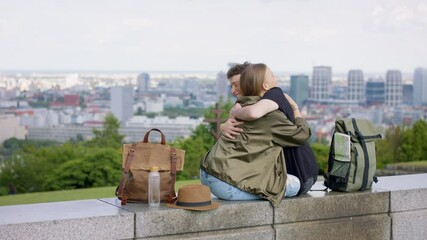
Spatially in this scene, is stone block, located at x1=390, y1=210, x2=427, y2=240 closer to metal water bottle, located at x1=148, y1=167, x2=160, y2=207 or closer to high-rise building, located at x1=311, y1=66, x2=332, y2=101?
metal water bottle, located at x1=148, y1=167, x2=160, y2=207

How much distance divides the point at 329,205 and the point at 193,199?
1176 millimetres

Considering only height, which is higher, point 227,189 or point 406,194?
point 227,189

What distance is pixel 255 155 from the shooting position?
554 cm

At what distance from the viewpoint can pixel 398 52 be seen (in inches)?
2179

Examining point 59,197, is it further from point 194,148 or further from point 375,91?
point 375,91

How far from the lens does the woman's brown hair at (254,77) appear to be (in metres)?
5.61

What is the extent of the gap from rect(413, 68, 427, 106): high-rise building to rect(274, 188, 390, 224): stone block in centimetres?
4752

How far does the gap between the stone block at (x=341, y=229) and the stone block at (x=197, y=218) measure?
0.20 meters

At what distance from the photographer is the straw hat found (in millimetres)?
5160

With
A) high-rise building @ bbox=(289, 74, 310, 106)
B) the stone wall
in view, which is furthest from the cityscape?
the stone wall

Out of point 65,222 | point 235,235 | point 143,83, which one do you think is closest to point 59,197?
point 235,235

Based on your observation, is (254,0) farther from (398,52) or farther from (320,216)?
(320,216)

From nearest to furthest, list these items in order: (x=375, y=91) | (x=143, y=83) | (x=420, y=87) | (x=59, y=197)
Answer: (x=59, y=197) → (x=420, y=87) → (x=143, y=83) → (x=375, y=91)

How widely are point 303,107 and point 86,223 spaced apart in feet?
149
